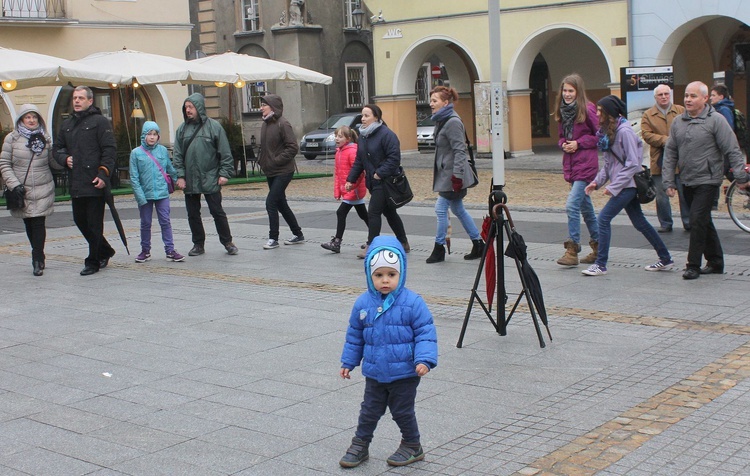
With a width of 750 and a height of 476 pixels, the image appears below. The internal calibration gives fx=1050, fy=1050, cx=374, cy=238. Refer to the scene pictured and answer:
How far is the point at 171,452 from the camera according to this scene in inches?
208

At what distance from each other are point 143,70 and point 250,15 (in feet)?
72.1

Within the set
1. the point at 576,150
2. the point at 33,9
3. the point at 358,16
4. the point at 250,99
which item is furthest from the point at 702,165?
the point at 250,99

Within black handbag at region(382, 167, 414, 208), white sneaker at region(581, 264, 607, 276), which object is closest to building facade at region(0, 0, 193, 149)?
black handbag at region(382, 167, 414, 208)

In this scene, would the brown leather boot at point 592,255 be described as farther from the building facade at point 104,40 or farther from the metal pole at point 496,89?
the building facade at point 104,40

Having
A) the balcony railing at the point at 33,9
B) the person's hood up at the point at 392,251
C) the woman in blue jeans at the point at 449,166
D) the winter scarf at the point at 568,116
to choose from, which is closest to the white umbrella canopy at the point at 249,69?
the balcony railing at the point at 33,9

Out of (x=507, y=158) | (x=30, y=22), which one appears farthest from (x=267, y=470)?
(x=507, y=158)

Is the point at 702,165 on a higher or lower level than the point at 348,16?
lower

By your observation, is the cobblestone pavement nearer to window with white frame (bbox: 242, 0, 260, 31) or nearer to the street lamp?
the street lamp

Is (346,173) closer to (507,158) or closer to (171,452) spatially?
(171,452)

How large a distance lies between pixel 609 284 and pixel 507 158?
823 inches

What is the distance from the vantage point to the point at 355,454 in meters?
5.01

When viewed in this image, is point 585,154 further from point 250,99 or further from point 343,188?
point 250,99

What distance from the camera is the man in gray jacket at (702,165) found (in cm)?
959

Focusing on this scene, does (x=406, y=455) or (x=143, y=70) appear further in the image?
(x=143, y=70)
